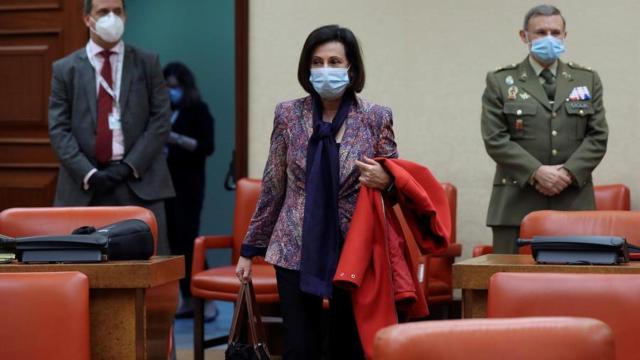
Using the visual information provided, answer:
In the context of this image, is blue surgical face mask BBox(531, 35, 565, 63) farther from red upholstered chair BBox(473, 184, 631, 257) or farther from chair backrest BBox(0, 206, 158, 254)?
chair backrest BBox(0, 206, 158, 254)

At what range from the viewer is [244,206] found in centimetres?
518

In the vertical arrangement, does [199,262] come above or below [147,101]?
below

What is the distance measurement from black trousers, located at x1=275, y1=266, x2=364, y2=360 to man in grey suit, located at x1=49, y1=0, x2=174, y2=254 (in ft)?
5.57

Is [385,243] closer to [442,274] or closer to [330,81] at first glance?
[330,81]

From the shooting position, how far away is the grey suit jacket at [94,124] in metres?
4.84

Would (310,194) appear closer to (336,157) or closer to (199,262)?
(336,157)

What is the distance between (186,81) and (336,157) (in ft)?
12.8

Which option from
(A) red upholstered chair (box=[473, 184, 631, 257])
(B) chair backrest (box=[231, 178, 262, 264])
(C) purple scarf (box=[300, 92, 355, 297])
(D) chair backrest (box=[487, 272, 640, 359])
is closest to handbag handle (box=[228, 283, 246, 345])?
(C) purple scarf (box=[300, 92, 355, 297])

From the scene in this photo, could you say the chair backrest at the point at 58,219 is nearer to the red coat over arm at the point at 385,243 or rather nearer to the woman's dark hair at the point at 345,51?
the woman's dark hair at the point at 345,51

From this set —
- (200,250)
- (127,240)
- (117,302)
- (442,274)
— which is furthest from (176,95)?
(117,302)

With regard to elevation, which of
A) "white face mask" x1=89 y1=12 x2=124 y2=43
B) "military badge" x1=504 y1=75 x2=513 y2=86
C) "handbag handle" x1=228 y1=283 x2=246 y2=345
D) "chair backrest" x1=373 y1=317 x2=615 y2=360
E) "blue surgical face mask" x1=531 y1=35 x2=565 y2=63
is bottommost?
"handbag handle" x1=228 y1=283 x2=246 y2=345

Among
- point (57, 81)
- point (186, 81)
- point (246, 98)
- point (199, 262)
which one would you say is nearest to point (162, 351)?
point (199, 262)

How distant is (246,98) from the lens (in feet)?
19.0

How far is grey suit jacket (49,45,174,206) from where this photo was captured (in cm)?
484
